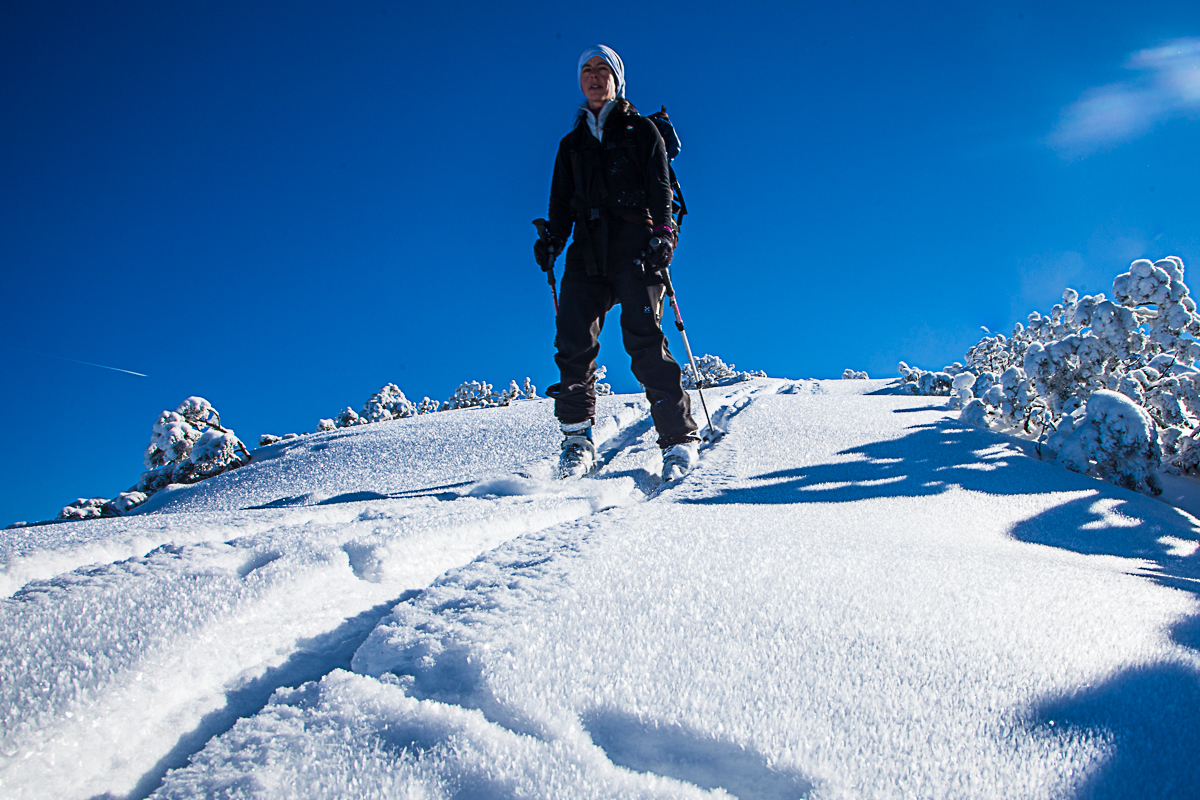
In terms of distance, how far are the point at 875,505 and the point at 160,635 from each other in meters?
1.75

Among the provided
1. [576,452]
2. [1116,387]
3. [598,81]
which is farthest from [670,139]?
[1116,387]

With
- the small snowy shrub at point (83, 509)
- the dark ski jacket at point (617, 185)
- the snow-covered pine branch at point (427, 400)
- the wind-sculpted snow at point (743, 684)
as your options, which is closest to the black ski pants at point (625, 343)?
the dark ski jacket at point (617, 185)

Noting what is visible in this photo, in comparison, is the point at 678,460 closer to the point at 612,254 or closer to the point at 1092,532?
the point at 612,254

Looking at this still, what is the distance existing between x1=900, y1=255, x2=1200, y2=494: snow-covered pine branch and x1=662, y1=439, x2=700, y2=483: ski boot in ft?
6.29

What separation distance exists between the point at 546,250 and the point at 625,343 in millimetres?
739

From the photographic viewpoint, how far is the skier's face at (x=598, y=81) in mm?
2850

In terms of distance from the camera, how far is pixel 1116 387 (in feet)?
13.4

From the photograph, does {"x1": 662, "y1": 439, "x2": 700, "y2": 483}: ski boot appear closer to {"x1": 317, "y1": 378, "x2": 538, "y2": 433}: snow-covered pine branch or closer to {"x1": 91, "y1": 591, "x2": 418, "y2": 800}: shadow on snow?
{"x1": 91, "y1": 591, "x2": 418, "y2": 800}: shadow on snow

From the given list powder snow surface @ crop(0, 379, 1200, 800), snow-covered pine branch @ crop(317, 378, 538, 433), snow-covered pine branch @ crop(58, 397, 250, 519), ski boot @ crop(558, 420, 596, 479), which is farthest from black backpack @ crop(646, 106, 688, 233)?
snow-covered pine branch @ crop(317, 378, 538, 433)

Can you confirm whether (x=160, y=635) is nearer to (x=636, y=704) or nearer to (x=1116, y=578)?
(x=636, y=704)

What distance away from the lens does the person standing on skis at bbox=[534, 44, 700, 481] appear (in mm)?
2615

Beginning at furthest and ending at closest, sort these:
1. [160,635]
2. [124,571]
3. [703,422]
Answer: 1. [703,422]
2. [124,571]
3. [160,635]

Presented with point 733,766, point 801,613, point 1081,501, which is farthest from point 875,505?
point 733,766

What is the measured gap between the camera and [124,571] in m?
0.88
